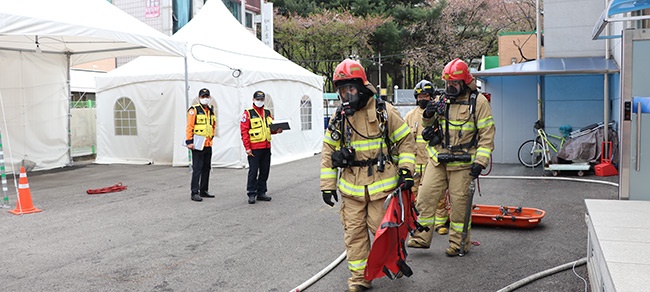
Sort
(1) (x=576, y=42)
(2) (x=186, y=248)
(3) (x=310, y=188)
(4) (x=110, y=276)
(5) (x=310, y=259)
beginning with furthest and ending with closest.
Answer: (1) (x=576, y=42) < (3) (x=310, y=188) < (2) (x=186, y=248) < (5) (x=310, y=259) < (4) (x=110, y=276)

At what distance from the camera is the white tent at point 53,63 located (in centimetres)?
1086

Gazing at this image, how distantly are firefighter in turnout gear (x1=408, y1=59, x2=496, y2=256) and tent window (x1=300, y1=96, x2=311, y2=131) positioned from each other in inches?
452

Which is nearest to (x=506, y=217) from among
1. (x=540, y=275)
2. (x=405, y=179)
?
(x=540, y=275)

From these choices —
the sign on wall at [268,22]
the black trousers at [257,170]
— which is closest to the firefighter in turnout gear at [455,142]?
the black trousers at [257,170]

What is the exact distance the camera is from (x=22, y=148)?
14.2m

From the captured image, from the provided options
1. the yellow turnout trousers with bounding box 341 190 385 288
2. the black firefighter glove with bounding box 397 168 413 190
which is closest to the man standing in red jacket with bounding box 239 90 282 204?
the yellow turnout trousers with bounding box 341 190 385 288

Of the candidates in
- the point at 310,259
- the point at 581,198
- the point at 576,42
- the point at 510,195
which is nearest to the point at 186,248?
the point at 310,259

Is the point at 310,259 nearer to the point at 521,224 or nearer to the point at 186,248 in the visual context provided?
the point at 186,248

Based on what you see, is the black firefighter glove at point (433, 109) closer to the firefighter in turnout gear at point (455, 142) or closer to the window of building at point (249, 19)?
the firefighter in turnout gear at point (455, 142)

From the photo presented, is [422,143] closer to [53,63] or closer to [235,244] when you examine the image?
[235,244]

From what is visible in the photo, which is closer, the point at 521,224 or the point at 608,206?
the point at 608,206

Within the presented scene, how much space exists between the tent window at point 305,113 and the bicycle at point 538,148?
6704mm

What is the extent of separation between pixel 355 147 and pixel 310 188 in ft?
19.8

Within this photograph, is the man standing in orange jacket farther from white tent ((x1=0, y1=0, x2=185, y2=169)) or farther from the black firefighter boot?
white tent ((x1=0, y1=0, x2=185, y2=169))
